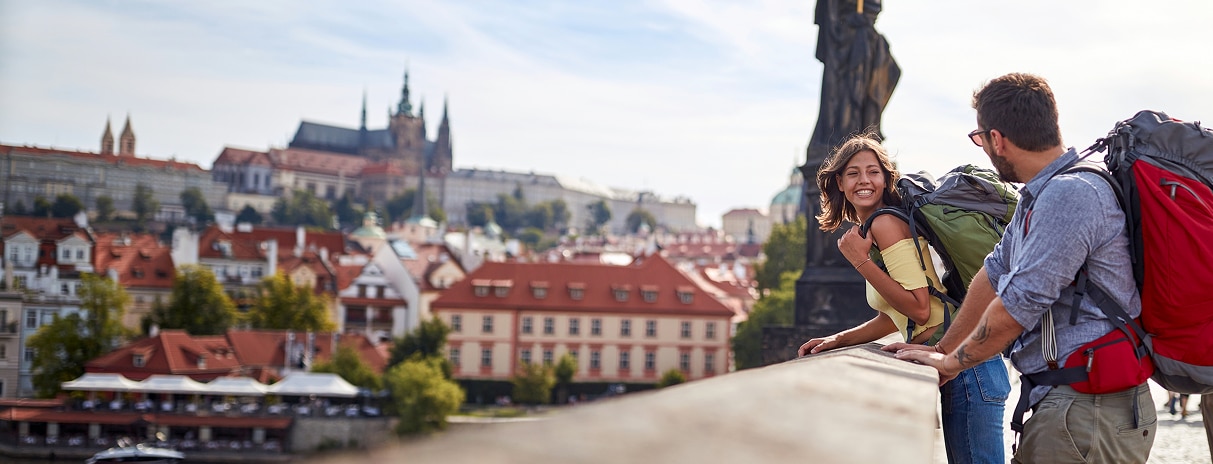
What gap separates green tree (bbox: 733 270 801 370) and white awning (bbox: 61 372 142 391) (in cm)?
2029

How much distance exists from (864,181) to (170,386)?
43.6m

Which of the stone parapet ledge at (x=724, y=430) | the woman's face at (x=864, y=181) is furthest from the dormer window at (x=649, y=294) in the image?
the stone parapet ledge at (x=724, y=430)

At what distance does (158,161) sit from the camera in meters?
143

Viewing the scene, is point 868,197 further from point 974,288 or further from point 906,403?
point 906,403

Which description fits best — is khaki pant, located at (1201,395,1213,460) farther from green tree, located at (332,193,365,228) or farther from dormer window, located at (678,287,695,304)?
green tree, located at (332,193,365,228)

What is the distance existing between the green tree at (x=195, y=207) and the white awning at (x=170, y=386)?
313 ft

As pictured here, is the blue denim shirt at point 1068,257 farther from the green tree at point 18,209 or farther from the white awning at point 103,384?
the green tree at point 18,209

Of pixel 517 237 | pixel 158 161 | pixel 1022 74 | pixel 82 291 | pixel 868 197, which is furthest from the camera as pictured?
pixel 517 237

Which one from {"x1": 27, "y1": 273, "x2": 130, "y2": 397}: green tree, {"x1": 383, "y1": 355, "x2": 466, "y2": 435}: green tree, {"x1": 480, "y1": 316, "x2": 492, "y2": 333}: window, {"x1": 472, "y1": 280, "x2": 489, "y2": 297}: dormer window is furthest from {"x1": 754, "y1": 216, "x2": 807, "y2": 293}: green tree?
{"x1": 27, "y1": 273, "x2": 130, "y2": 397}: green tree

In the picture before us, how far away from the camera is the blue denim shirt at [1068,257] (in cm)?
231

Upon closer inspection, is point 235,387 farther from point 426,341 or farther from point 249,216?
point 249,216

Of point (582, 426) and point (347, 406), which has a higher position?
point (582, 426)

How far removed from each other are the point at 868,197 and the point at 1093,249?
1028 millimetres

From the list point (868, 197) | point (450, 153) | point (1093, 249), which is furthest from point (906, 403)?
point (450, 153)
